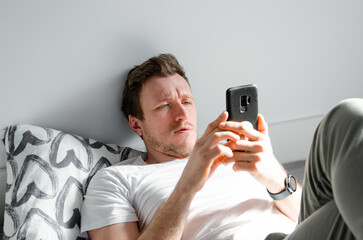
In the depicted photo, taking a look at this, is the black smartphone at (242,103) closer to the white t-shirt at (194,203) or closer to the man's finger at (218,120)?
the man's finger at (218,120)

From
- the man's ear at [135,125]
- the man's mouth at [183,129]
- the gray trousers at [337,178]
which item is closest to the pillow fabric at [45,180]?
the man's ear at [135,125]

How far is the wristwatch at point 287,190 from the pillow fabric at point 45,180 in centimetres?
59

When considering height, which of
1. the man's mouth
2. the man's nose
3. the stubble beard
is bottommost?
the stubble beard

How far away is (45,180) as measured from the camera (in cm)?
133

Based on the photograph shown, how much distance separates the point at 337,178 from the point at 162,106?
833mm

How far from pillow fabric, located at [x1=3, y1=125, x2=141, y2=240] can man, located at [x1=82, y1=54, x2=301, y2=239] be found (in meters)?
0.06

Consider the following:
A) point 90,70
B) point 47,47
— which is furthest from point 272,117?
point 47,47

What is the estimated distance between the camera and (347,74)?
1.95 meters

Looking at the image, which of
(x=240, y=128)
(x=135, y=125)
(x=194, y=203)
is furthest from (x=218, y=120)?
(x=135, y=125)

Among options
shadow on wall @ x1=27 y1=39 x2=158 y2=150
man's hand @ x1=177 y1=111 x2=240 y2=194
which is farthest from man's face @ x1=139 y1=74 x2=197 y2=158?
man's hand @ x1=177 y1=111 x2=240 y2=194

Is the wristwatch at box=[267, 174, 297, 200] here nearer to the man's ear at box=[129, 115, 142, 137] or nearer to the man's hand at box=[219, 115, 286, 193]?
the man's hand at box=[219, 115, 286, 193]

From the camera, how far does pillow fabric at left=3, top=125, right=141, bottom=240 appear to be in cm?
127

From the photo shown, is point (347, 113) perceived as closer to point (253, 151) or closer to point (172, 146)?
point (253, 151)

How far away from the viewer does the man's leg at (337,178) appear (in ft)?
2.27
